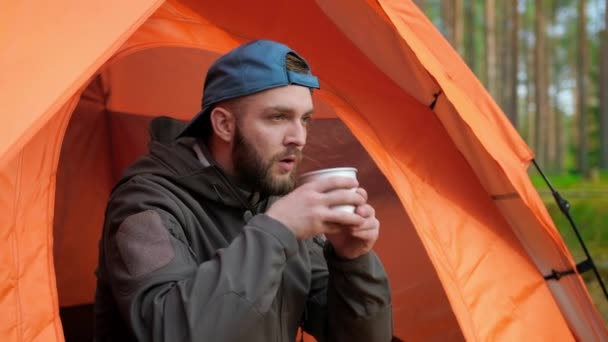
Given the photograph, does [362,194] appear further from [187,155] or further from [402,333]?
[402,333]

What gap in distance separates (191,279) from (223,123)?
1.80ft

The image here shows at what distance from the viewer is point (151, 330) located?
1.38 m

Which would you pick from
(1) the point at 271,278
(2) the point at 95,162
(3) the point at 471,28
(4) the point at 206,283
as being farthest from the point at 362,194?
(3) the point at 471,28

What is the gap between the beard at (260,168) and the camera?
1753 mm

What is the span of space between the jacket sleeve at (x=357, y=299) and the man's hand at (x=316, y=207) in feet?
0.88

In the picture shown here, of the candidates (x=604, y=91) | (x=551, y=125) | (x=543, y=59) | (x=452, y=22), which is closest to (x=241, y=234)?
(x=604, y=91)

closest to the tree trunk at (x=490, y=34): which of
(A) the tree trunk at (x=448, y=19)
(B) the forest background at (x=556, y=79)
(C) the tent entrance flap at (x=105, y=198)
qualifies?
(B) the forest background at (x=556, y=79)

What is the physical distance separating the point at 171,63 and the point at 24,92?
2.16 meters

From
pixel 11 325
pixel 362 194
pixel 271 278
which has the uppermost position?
pixel 362 194

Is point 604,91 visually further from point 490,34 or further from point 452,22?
point 490,34

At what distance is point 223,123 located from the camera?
5.97 ft

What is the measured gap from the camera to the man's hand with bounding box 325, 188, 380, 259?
4.87ft

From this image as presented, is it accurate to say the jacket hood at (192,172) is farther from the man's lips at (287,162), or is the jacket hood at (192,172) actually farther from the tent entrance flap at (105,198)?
the tent entrance flap at (105,198)

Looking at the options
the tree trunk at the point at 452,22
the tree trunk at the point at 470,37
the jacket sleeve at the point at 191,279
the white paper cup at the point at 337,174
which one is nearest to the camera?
the jacket sleeve at the point at 191,279
